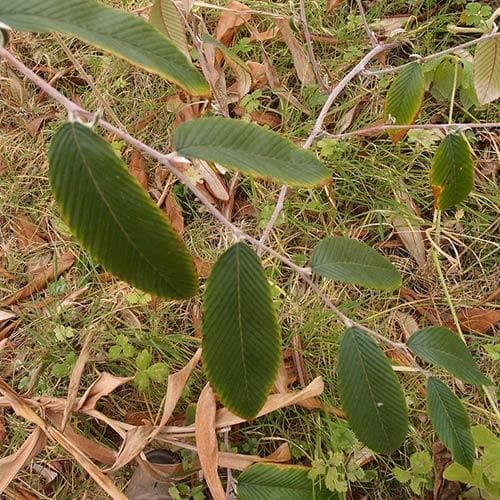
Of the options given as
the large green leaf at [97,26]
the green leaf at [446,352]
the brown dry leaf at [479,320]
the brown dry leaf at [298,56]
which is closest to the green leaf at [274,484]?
the green leaf at [446,352]

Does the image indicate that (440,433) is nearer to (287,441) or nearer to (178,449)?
(287,441)

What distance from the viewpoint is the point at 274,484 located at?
1145mm

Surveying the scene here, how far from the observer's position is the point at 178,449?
1.33 meters

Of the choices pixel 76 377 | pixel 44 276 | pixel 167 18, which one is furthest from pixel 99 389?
pixel 167 18

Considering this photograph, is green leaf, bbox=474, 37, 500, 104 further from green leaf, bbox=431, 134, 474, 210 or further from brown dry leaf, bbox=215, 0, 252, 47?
brown dry leaf, bbox=215, 0, 252, 47

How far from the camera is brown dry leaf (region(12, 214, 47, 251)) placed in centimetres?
163

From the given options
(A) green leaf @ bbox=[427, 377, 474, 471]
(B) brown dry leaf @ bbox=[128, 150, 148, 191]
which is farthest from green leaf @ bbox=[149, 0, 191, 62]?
(A) green leaf @ bbox=[427, 377, 474, 471]

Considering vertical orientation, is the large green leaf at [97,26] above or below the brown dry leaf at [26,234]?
above

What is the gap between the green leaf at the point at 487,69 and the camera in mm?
1281

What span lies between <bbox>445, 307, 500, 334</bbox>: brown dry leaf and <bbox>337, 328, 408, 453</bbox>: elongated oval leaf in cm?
55

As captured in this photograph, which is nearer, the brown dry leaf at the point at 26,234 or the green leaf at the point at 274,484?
the green leaf at the point at 274,484

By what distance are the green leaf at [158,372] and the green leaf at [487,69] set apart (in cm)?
85

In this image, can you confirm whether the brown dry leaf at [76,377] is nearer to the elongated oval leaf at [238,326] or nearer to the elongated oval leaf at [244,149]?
the elongated oval leaf at [238,326]

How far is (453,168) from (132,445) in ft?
2.55
